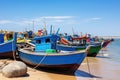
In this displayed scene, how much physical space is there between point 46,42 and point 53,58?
259 cm

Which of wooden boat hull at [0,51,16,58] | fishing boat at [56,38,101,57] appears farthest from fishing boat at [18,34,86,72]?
fishing boat at [56,38,101,57]

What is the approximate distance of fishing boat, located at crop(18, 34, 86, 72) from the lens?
13.4m

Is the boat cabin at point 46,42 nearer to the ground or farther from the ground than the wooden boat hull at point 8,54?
farther from the ground

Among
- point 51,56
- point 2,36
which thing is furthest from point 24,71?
point 2,36

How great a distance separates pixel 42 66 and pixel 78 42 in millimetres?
14030

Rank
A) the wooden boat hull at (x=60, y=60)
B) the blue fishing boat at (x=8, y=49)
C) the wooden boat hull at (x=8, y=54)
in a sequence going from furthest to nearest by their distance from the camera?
1. the wooden boat hull at (x=8, y=54)
2. the blue fishing boat at (x=8, y=49)
3. the wooden boat hull at (x=60, y=60)

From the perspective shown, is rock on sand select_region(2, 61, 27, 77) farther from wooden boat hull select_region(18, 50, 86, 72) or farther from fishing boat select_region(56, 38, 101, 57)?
fishing boat select_region(56, 38, 101, 57)

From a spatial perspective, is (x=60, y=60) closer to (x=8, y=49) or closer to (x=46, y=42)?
(x=46, y=42)

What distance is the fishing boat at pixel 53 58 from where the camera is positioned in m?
13.4

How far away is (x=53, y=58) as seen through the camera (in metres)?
13.7

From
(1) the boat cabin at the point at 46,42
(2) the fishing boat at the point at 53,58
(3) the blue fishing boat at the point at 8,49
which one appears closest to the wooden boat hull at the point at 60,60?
(2) the fishing boat at the point at 53,58

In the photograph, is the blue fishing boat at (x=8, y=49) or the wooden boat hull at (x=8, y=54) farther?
the wooden boat hull at (x=8, y=54)

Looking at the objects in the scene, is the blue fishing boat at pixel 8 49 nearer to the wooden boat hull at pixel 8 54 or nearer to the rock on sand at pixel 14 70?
the wooden boat hull at pixel 8 54

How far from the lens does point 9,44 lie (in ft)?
60.7
